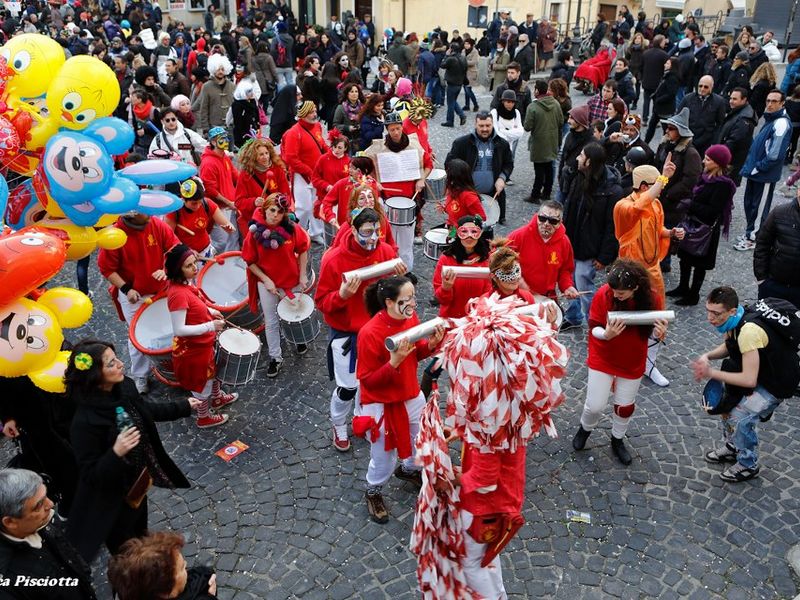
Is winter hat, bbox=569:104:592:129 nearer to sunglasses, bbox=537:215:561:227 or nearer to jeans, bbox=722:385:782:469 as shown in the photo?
sunglasses, bbox=537:215:561:227

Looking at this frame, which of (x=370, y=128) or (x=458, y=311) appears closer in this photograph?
(x=458, y=311)

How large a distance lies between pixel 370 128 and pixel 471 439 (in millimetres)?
7257

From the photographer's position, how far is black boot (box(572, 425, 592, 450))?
5.77 meters

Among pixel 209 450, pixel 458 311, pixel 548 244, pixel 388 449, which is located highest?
pixel 548 244

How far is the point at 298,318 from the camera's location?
6625 millimetres

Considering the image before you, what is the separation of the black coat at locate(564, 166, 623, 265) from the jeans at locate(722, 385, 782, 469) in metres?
2.30

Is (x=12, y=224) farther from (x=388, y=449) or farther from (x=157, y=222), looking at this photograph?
(x=388, y=449)

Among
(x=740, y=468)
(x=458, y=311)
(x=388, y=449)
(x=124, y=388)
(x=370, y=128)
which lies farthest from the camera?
(x=370, y=128)

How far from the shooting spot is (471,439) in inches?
139

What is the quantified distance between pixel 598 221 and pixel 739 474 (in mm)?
2927

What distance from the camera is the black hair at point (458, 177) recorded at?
748cm

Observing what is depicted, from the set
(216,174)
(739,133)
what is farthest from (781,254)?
(216,174)

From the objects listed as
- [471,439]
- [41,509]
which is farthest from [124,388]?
[471,439]

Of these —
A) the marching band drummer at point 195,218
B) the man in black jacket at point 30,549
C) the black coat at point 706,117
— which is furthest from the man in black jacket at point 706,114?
the man in black jacket at point 30,549
